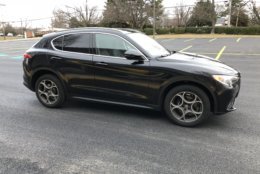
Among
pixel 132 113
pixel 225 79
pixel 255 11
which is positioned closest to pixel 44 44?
pixel 132 113

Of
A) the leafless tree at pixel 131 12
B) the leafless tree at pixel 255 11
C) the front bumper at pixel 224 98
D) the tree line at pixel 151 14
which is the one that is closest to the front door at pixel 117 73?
the front bumper at pixel 224 98

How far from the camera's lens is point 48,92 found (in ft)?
17.9

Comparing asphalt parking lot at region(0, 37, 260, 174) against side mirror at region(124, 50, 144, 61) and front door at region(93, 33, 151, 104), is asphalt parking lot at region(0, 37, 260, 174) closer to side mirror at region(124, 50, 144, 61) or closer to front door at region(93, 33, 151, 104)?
front door at region(93, 33, 151, 104)

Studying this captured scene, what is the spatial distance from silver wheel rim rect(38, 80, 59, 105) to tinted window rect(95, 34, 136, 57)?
129 centimetres

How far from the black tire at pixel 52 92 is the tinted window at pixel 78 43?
692mm

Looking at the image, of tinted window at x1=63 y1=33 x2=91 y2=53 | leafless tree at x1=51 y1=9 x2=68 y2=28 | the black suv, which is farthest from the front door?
leafless tree at x1=51 y1=9 x2=68 y2=28

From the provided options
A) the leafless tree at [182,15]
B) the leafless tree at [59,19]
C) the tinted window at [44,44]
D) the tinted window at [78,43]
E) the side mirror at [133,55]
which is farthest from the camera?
the leafless tree at [59,19]

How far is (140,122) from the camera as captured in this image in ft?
15.2

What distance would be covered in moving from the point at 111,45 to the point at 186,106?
173 cm

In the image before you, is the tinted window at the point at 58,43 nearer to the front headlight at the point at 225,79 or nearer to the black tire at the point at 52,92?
the black tire at the point at 52,92

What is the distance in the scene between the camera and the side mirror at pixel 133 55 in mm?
4434

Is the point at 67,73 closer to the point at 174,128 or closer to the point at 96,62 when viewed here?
the point at 96,62

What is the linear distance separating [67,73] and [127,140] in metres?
1.98

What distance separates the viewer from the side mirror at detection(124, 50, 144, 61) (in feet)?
14.5
